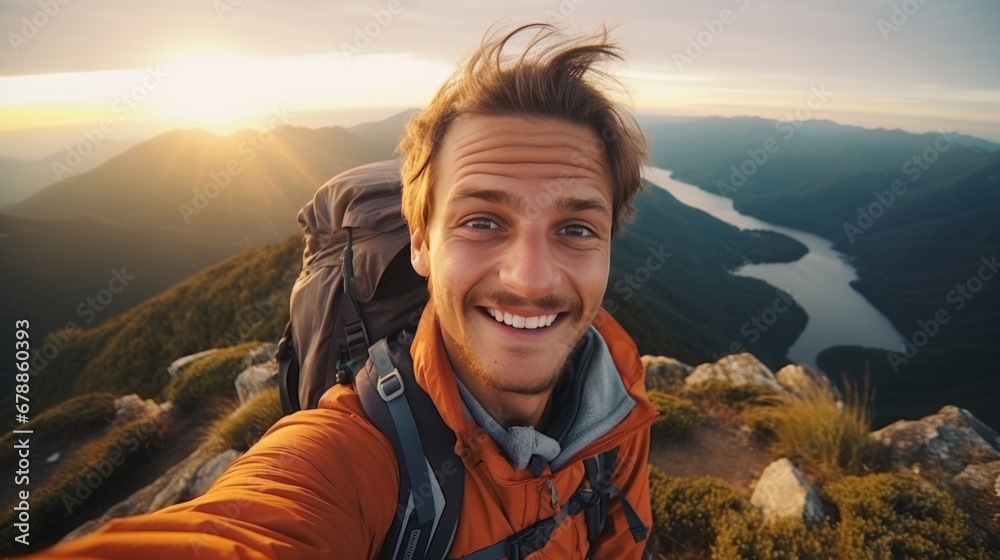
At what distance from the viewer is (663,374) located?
946 cm

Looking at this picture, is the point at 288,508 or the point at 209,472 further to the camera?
the point at 209,472

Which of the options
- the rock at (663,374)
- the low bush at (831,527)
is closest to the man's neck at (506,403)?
the low bush at (831,527)

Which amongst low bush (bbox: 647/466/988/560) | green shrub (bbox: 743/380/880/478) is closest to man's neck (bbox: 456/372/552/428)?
low bush (bbox: 647/466/988/560)

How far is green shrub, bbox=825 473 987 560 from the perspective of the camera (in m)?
4.36

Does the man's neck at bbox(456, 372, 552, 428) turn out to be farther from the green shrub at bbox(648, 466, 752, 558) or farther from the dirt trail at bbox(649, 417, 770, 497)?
the dirt trail at bbox(649, 417, 770, 497)

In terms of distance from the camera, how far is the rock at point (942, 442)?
5.79 m

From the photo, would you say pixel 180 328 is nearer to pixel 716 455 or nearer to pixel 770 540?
pixel 716 455

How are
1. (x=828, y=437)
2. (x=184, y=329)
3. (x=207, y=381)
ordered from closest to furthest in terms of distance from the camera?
(x=828, y=437), (x=207, y=381), (x=184, y=329)

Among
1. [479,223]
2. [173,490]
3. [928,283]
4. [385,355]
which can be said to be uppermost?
[479,223]

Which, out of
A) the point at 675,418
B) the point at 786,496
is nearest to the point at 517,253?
the point at 786,496

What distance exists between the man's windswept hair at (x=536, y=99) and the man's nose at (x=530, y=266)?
2.02 feet

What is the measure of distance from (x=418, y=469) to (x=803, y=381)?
1017 centimetres

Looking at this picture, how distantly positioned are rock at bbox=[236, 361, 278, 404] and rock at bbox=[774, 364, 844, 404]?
377 inches

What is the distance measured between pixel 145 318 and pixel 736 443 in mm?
23144
